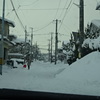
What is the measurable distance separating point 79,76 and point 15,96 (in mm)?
12148

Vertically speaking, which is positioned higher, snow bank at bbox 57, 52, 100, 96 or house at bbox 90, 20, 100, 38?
house at bbox 90, 20, 100, 38

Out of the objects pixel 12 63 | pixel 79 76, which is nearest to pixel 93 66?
pixel 79 76

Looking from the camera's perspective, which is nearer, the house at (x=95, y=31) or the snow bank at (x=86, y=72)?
the snow bank at (x=86, y=72)

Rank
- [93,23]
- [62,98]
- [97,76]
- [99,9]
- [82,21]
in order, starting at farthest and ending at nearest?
[93,23] → [99,9] → [82,21] → [97,76] → [62,98]

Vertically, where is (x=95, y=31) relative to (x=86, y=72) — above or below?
above

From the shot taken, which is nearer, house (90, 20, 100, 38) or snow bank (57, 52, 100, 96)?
snow bank (57, 52, 100, 96)

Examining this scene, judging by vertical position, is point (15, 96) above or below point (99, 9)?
below

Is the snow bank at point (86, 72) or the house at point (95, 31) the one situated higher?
the house at point (95, 31)

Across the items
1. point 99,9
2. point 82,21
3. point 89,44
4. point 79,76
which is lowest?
point 79,76

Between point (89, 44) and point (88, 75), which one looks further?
point (89, 44)

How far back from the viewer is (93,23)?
44.8 metres

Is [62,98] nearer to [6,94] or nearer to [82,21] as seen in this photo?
[6,94]

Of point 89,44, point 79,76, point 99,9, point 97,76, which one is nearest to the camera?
point 97,76

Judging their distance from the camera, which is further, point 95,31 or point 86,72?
point 95,31
